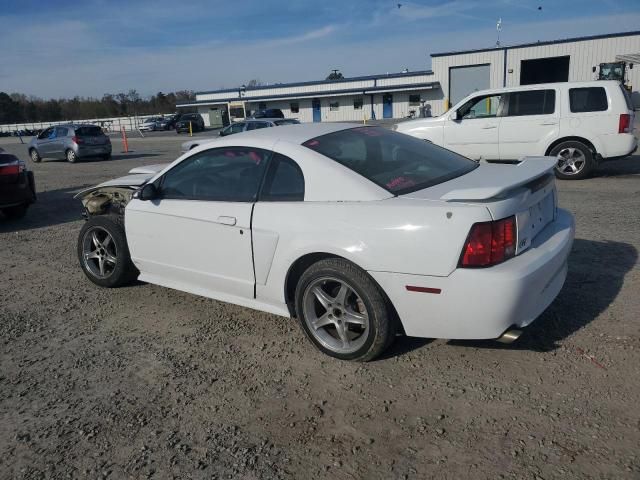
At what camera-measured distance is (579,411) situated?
2.77 m

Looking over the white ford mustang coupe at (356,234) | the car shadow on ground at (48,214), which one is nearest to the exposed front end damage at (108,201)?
the white ford mustang coupe at (356,234)

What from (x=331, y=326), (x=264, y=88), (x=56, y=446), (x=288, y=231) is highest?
(x=264, y=88)

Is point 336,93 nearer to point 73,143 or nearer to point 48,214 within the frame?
point 73,143

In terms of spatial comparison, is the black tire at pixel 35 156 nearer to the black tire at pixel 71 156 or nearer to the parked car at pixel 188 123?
the black tire at pixel 71 156

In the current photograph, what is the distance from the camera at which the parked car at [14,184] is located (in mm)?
8016

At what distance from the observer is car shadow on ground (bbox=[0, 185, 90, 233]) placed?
331 inches

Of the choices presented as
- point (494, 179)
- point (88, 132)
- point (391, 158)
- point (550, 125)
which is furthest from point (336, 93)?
point (494, 179)

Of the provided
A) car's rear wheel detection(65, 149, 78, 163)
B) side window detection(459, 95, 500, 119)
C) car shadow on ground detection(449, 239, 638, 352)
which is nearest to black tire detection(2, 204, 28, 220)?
car shadow on ground detection(449, 239, 638, 352)

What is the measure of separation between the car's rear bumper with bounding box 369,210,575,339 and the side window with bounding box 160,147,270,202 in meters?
1.25

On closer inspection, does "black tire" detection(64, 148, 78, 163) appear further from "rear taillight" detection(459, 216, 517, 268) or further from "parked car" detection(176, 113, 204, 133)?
"parked car" detection(176, 113, 204, 133)

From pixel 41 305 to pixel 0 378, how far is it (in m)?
1.39

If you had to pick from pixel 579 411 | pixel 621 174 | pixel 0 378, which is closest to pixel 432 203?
pixel 579 411

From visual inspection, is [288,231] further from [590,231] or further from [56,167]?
[56,167]

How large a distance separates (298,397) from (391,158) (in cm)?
179
